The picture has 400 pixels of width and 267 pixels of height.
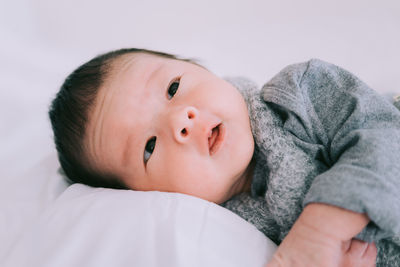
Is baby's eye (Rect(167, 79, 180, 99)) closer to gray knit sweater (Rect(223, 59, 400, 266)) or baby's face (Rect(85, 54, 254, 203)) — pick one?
baby's face (Rect(85, 54, 254, 203))

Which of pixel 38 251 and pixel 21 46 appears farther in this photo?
pixel 21 46

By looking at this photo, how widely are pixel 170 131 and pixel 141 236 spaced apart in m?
0.25

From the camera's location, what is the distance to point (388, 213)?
636mm

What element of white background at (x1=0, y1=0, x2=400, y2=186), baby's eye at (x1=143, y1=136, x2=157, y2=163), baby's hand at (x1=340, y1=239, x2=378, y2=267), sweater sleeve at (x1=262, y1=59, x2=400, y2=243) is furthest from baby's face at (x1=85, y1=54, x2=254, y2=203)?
white background at (x1=0, y1=0, x2=400, y2=186)

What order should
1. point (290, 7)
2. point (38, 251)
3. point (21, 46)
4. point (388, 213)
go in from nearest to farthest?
point (388, 213)
point (38, 251)
point (21, 46)
point (290, 7)

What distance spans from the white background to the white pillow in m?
0.69

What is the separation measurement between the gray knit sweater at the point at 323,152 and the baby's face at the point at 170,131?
0.06 meters

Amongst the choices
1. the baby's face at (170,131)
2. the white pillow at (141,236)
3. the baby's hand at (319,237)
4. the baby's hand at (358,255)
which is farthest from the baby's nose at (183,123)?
the baby's hand at (358,255)

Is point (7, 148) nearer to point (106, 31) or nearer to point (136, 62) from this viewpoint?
point (136, 62)

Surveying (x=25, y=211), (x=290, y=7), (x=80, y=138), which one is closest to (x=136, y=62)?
(x=80, y=138)

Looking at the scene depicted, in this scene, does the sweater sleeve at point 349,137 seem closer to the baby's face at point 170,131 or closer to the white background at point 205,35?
the baby's face at point 170,131

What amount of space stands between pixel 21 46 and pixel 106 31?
36cm

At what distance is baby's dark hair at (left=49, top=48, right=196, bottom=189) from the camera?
2.95 feet

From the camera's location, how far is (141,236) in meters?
0.68
